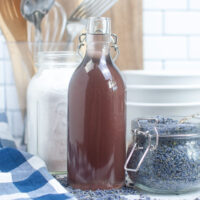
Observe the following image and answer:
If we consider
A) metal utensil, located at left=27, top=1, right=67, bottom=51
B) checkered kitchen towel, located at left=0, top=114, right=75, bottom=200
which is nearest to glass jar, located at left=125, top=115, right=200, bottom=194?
checkered kitchen towel, located at left=0, top=114, right=75, bottom=200

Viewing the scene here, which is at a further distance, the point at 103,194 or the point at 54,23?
the point at 54,23

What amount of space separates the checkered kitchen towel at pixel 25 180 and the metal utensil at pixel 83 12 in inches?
13.1

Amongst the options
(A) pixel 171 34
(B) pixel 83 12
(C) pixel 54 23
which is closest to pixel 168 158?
(B) pixel 83 12

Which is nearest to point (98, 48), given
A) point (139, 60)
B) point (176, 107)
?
point (176, 107)

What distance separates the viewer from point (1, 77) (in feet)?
3.12

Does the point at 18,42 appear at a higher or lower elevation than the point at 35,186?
higher

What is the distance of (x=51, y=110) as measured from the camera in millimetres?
768

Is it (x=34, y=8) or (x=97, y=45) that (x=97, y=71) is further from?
(x=34, y=8)

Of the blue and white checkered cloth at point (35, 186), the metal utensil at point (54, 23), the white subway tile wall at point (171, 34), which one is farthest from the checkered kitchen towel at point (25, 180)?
the white subway tile wall at point (171, 34)

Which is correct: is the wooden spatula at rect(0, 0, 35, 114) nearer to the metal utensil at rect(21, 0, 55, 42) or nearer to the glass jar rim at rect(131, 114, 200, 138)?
the metal utensil at rect(21, 0, 55, 42)

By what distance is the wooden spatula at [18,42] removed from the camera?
2.99ft

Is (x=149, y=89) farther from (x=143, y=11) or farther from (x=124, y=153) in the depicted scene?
(x=143, y=11)

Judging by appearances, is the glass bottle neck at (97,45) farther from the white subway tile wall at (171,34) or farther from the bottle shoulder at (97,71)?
the white subway tile wall at (171,34)

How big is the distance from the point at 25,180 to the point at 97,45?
25 centimetres
